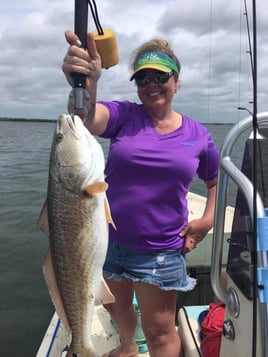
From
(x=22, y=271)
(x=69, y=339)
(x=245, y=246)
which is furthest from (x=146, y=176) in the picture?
(x=22, y=271)

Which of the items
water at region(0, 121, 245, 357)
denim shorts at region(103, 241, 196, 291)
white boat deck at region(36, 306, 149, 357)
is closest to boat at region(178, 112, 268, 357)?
water at region(0, 121, 245, 357)

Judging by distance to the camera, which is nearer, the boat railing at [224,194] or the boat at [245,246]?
the boat at [245,246]

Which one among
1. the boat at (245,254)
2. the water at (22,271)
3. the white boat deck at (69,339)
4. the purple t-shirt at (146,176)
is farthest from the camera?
the water at (22,271)

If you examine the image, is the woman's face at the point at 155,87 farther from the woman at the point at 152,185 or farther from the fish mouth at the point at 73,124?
the fish mouth at the point at 73,124

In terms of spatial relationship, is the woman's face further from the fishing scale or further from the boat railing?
the boat railing

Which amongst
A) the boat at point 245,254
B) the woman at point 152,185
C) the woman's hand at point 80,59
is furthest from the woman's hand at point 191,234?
the woman's hand at point 80,59

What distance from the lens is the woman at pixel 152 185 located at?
2301 mm

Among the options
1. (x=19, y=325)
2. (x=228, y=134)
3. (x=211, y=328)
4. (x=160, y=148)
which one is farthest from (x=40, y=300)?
(x=228, y=134)

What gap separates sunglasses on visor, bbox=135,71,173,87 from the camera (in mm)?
2314

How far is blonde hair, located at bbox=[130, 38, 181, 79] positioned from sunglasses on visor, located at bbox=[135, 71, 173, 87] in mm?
147

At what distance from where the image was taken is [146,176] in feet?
7.55

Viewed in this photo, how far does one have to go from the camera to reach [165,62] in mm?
2328

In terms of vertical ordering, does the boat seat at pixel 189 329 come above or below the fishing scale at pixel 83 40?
below

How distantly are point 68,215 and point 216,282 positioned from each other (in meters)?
0.76
